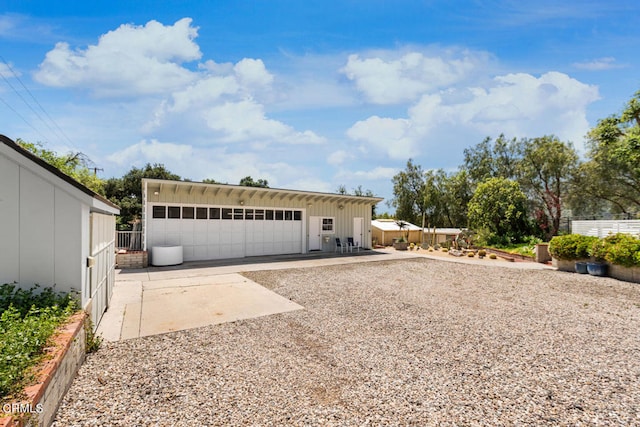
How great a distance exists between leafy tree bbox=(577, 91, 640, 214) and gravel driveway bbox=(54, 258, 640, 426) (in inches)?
599

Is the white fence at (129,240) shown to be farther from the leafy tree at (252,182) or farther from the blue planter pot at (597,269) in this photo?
the leafy tree at (252,182)

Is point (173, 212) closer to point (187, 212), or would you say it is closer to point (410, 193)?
point (187, 212)

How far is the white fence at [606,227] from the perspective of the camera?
11.4m

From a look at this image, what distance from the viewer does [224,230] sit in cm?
Result: 1267

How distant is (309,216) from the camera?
50.0 feet

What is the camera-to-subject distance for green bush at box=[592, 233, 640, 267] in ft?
29.7

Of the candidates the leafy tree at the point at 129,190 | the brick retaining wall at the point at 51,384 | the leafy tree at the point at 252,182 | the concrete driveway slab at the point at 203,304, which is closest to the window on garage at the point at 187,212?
the concrete driveway slab at the point at 203,304

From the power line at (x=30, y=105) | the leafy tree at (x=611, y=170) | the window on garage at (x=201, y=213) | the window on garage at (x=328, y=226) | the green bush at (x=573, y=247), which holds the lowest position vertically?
the green bush at (x=573, y=247)

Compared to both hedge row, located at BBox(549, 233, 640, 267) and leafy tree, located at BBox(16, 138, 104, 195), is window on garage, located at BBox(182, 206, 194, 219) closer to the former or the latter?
leafy tree, located at BBox(16, 138, 104, 195)

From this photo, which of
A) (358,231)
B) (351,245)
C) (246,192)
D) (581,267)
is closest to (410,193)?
(358,231)

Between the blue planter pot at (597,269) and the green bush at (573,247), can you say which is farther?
the green bush at (573,247)

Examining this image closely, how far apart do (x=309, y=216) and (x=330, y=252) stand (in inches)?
87.7

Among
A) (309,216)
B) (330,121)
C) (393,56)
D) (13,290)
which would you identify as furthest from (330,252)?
(13,290)

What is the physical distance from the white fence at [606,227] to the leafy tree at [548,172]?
317 inches
